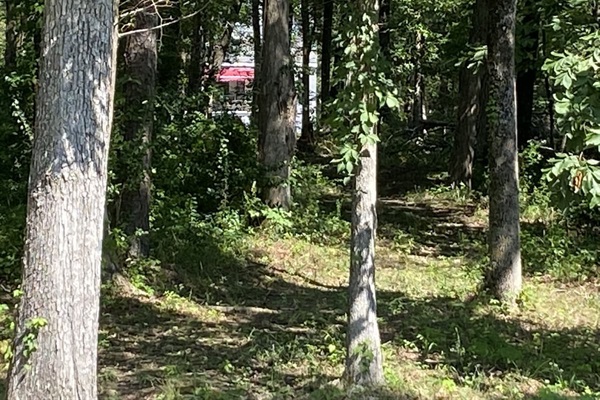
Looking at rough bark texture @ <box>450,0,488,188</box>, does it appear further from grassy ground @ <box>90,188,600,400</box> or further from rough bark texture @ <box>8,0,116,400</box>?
rough bark texture @ <box>8,0,116,400</box>

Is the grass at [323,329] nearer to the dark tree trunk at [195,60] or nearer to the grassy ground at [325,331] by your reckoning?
the grassy ground at [325,331]

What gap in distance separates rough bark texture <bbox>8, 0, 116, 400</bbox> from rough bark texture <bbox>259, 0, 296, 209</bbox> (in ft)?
25.8

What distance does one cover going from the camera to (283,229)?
11.8 m

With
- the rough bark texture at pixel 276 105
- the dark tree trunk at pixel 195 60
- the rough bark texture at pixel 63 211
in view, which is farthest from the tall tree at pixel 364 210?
the dark tree trunk at pixel 195 60

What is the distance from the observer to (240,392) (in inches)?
220

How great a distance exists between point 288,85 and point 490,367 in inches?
280

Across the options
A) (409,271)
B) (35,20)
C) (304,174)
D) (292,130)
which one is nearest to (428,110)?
(304,174)

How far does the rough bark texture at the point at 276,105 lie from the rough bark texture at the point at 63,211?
787cm

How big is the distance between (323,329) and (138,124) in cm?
355

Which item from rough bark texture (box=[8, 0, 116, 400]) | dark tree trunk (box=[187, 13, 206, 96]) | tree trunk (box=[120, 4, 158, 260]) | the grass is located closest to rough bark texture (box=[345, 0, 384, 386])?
the grass

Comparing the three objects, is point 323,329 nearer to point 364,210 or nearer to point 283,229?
point 364,210

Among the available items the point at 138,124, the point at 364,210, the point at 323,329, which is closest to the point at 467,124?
the point at 138,124

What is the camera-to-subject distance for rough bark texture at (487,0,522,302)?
8391 mm

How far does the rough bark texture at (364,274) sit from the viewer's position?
215 inches
